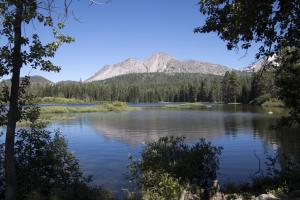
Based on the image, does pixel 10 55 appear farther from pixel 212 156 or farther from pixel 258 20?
pixel 212 156

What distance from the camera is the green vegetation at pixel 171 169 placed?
15148 mm

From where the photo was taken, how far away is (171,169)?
52.2 feet

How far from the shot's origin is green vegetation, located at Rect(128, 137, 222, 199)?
15148mm

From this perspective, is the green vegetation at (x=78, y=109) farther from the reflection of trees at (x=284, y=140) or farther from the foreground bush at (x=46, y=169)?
the foreground bush at (x=46, y=169)

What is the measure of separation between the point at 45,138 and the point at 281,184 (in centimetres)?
1136

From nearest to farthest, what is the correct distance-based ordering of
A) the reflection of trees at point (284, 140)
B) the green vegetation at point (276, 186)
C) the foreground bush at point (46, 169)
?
1. the green vegetation at point (276, 186)
2. the foreground bush at point (46, 169)
3. the reflection of trees at point (284, 140)

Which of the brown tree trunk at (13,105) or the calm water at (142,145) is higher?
the brown tree trunk at (13,105)

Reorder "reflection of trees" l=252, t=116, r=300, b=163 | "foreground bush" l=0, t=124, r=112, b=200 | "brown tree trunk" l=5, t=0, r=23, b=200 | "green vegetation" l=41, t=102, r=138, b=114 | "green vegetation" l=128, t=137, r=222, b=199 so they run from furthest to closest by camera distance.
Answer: "green vegetation" l=41, t=102, r=138, b=114 < "reflection of trees" l=252, t=116, r=300, b=163 < "foreground bush" l=0, t=124, r=112, b=200 < "green vegetation" l=128, t=137, r=222, b=199 < "brown tree trunk" l=5, t=0, r=23, b=200

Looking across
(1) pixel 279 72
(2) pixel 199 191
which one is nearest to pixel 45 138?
(2) pixel 199 191

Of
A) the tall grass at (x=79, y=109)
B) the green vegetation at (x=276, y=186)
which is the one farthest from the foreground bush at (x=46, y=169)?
the tall grass at (x=79, y=109)

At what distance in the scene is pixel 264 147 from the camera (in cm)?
3856

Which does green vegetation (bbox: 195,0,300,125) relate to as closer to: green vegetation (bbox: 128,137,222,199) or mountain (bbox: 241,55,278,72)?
mountain (bbox: 241,55,278,72)

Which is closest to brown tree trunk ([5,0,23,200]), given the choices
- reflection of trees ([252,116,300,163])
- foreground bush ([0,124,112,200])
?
foreground bush ([0,124,112,200])

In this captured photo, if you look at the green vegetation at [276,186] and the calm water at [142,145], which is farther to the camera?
the calm water at [142,145]
